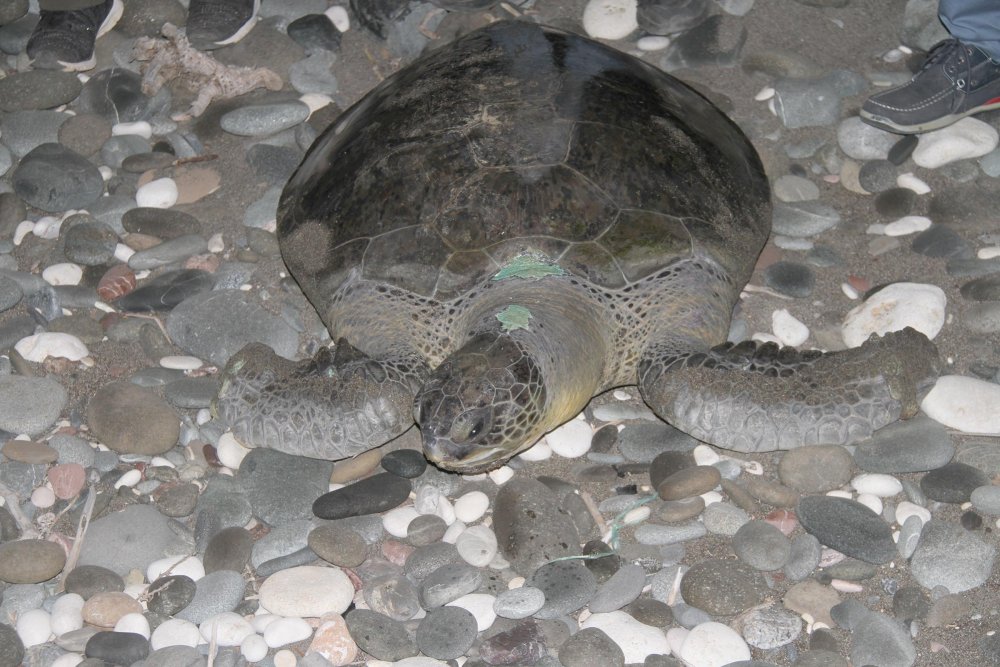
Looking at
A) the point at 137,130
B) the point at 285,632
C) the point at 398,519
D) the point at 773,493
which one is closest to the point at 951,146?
the point at 773,493

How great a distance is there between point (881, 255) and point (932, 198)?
48 cm

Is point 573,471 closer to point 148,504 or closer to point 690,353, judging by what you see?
point 690,353

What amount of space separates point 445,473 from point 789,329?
1.56 metres

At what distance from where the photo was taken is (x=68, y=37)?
583 centimetres

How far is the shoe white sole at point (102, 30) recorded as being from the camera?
19.1ft

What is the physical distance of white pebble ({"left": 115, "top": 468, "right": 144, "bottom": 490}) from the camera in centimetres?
391

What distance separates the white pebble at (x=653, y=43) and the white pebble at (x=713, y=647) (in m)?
3.45

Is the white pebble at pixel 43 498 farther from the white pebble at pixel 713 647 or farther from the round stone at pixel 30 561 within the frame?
the white pebble at pixel 713 647

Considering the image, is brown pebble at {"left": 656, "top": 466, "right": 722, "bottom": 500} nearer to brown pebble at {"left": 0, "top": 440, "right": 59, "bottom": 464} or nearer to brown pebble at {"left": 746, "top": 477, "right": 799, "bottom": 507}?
brown pebble at {"left": 746, "top": 477, "right": 799, "bottom": 507}

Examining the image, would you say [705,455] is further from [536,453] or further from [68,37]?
[68,37]

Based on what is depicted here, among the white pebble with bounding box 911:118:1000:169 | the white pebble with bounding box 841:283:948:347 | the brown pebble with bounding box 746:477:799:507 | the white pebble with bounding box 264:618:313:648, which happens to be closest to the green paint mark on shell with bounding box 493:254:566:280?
the brown pebble with bounding box 746:477:799:507

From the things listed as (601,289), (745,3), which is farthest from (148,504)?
(745,3)

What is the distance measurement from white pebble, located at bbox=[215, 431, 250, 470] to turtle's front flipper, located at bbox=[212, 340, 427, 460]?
0.33ft

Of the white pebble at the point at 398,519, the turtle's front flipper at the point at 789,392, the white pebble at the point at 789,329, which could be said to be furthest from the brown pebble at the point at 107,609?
the white pebble at the point at 789,329
